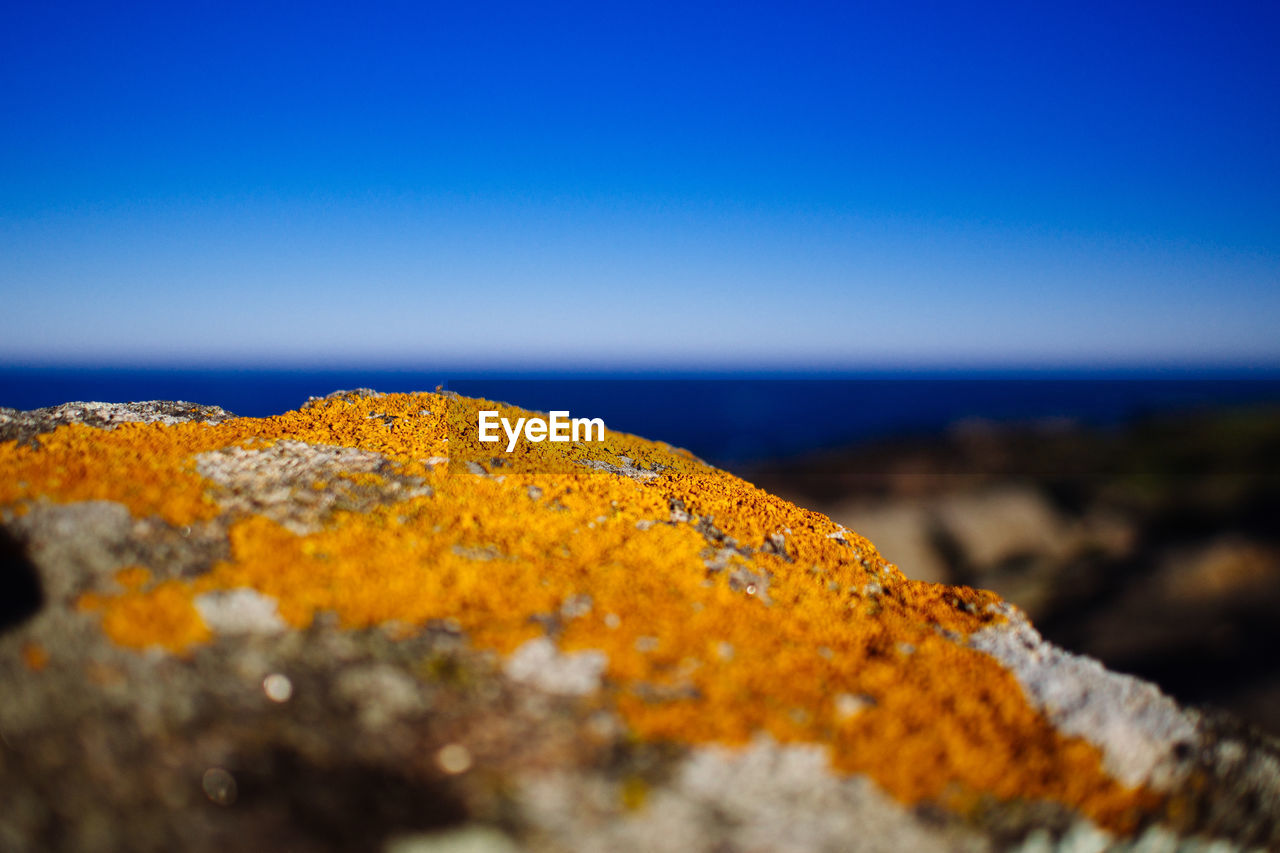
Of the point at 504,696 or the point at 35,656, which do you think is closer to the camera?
the point at 35,656

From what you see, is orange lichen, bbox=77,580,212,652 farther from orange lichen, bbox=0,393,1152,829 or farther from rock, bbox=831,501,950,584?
rock, bbox=831,501,950,584

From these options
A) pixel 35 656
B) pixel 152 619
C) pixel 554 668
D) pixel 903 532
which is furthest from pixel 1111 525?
pixel 35 656

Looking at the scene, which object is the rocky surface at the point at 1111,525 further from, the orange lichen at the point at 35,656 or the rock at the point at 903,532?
the orange lichen at the point at 35,656

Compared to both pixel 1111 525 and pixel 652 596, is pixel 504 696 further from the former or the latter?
pixel 1111 525

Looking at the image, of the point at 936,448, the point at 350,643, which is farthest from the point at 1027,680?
the point at 936,448

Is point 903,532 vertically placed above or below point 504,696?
below

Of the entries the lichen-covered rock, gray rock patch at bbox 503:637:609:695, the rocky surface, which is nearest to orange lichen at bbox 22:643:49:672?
the lichen-covered rock

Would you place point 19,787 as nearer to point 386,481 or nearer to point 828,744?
point 386,481
